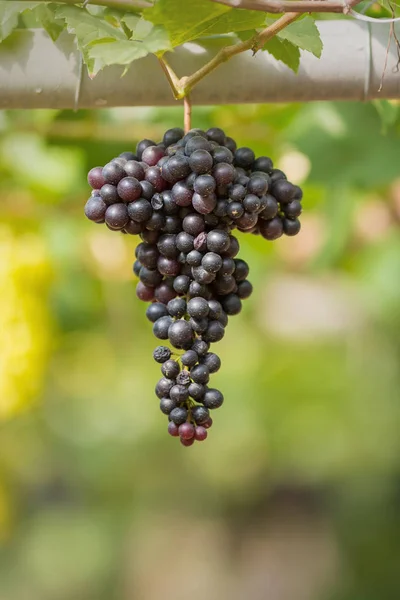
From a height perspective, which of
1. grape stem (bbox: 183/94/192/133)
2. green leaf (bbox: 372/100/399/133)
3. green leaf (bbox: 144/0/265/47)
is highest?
green leaf (bbox: 372/100/399/133)

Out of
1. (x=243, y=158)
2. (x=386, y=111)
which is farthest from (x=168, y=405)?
(x=386, y=111)

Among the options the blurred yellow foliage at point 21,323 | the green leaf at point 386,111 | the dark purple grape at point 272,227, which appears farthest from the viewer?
A: the blurred yellow foliage at point 21,323

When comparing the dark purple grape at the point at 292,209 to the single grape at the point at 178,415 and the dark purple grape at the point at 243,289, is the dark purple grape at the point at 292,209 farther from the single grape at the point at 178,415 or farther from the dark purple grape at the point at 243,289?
the single grape at the point at 178,415

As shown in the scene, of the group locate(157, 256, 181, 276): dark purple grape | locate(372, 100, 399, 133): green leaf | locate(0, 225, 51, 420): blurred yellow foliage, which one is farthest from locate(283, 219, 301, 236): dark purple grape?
locate(0, 225, 51, 420): blurred yellow foliage

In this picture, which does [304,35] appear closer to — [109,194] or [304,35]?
[304,35]

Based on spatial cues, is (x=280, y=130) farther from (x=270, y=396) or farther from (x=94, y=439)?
(x=94, y=439)

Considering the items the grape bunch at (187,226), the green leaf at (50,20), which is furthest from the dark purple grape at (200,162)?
the green leaf at (50,20)

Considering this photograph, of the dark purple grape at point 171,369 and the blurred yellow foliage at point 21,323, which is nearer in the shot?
the dark purple grape at point 171,369

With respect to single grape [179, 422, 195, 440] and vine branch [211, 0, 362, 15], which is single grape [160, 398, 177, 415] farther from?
vine branch [211, 0, 362, 15]
